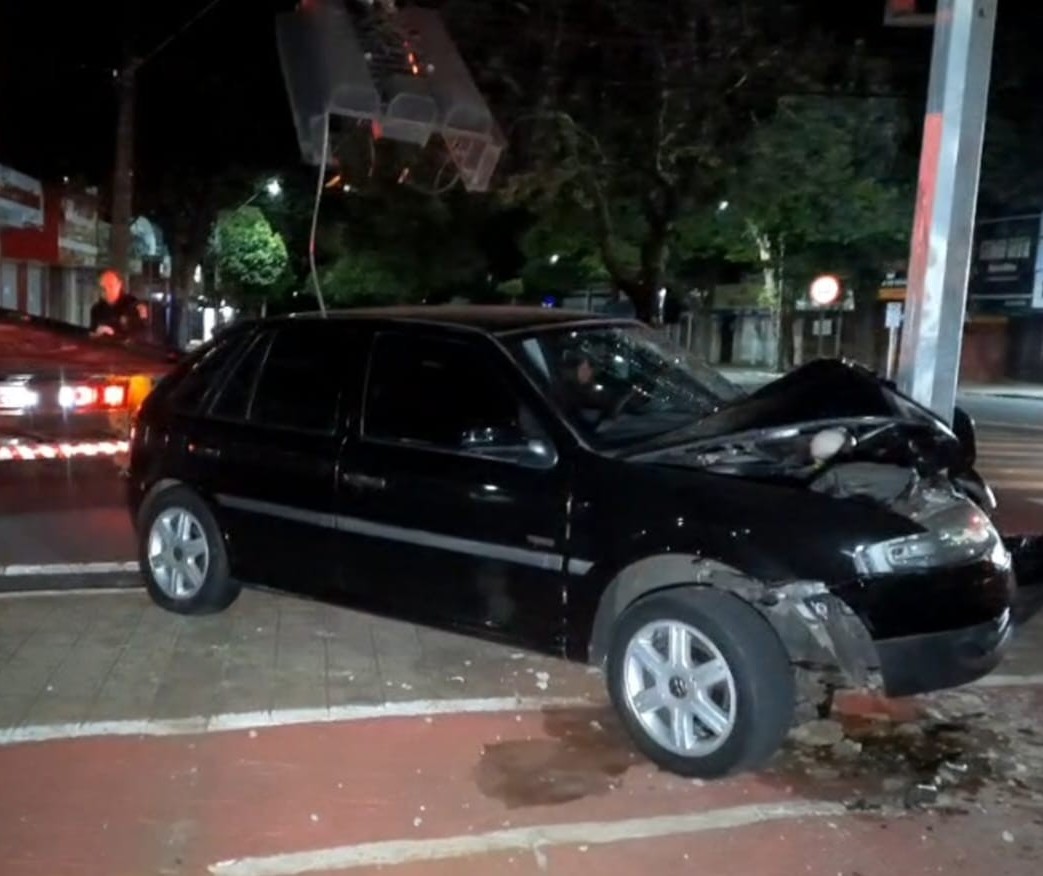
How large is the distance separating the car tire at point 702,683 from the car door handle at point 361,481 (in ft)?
4.70

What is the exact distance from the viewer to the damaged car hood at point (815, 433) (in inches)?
229

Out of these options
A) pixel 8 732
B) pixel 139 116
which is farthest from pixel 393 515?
pixel 139 116

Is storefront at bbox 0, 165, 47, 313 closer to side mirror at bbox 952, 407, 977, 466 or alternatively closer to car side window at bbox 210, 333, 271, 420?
car side window at bbox 210, 333, 271, 420

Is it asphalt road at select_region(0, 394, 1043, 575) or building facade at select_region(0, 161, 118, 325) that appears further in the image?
building facade at select_region(0, 161, 118, 325)

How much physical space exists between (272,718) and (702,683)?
1.84 meters

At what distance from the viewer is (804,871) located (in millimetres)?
4641

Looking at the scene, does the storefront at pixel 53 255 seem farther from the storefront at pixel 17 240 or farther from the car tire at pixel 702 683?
the car tire at pixel 702 683

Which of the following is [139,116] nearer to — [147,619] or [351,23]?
[351,23]

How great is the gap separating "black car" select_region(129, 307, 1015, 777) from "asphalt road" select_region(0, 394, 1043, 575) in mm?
1870

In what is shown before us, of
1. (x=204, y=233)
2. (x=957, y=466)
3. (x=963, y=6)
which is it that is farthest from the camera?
(x=204, y=233)

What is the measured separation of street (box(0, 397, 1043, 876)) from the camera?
15.6 feet

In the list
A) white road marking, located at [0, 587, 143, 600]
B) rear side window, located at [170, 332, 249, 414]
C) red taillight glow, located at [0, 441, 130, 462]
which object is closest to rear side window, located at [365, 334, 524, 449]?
rear side window, located at [170, 332, 249, 414]

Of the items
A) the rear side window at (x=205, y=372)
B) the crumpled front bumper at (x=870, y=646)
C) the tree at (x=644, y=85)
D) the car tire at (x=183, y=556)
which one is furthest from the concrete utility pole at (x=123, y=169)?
the crumpled front bumper at (x=870, y=646)

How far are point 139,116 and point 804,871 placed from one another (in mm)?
24877
